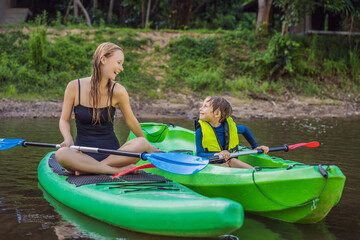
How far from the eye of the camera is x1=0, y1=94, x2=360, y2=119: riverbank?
480 inches

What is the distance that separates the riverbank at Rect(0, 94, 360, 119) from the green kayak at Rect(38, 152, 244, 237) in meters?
7.90

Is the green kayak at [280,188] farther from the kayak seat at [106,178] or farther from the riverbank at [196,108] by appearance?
the riverbank at [196,108]

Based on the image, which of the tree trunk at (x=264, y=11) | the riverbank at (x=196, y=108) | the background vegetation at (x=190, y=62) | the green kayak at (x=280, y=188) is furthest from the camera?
the tree trunk at (x=264, y=11)

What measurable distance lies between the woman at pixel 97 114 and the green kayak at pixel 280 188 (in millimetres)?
788

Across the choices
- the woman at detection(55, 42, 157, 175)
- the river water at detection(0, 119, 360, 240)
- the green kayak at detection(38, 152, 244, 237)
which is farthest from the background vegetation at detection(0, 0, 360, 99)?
the green kayak at detection(38, 152, 244, 237)

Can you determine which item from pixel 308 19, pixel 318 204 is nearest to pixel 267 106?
pixel 308 19

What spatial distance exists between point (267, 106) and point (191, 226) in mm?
11058

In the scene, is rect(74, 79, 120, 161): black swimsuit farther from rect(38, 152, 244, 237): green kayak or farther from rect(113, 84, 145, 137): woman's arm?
rect(38, 152, 244, 237): green kayak

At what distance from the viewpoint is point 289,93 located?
1515cm

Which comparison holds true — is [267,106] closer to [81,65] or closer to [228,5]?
[81,65]

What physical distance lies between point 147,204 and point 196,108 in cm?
989

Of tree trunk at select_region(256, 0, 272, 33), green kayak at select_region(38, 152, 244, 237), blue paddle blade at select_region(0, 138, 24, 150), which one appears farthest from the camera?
tree trunk at select_region(256, 0, 272, 33)

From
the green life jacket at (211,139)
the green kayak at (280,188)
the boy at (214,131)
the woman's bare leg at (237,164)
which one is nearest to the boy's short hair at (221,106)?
the boy at (214,131)

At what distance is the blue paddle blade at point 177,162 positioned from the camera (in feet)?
13.0
